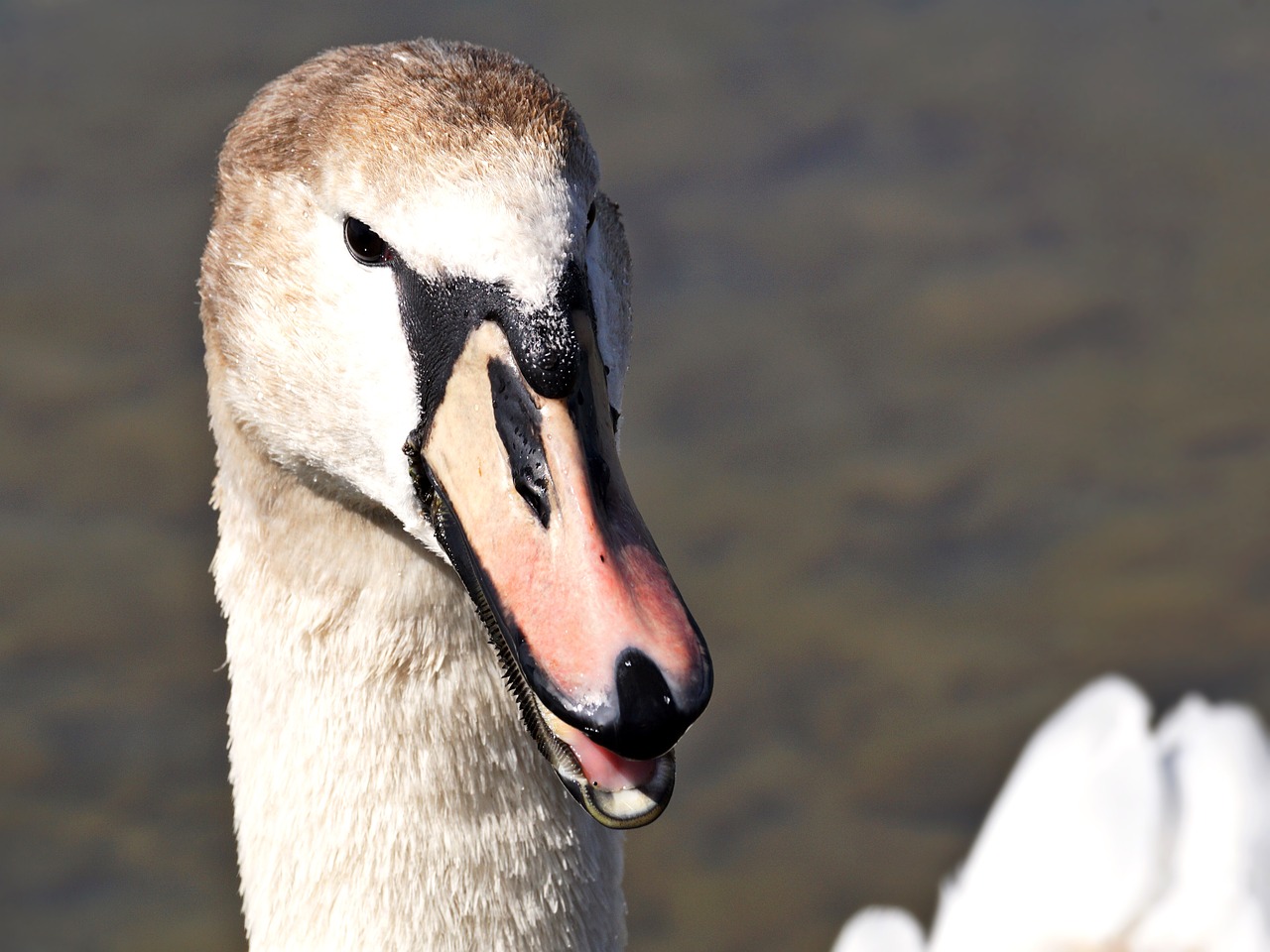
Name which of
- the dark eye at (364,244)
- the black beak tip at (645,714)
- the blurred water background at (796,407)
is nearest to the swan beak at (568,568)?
the black beak tip at (645,714)

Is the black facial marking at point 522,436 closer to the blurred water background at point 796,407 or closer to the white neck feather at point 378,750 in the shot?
the white neck feather at point 378,750

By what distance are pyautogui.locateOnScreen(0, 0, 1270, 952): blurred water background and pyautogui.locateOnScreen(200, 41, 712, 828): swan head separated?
2671 millimetres

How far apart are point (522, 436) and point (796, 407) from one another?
384cm

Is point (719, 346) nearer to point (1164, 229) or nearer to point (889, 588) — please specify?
point (889, 588)

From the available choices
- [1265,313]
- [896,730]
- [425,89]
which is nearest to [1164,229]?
[1265,313]

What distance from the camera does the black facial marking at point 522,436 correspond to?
5.78 feet

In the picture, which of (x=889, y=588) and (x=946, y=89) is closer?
(x=889, y=588)

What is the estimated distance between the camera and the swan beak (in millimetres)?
1656

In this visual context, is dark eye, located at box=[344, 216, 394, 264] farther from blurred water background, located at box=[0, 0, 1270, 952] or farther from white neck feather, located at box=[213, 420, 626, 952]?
blurred water background, located at box=[0, 0, 1270, 952]

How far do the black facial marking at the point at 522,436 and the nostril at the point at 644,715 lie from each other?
0.21 meters

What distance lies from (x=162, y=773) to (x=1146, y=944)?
2676 mm

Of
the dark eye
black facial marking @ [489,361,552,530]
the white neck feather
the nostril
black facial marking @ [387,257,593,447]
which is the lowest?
the white neck feather

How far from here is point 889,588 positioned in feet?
16.5

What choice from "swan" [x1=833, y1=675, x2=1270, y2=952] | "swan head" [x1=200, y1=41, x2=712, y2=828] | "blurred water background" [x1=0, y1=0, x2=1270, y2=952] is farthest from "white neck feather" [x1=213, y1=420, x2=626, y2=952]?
"blurred water background" [x1=0, y1=0, x2=1270, y2=952]
